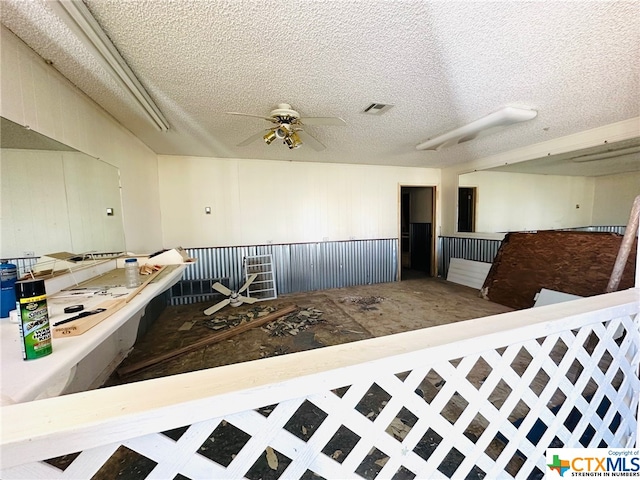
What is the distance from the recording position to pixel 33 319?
0.93 m

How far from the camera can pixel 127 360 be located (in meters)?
2.57

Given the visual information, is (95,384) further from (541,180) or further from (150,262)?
(541,180)

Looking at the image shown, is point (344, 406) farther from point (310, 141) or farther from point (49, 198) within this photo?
point (310, 141)

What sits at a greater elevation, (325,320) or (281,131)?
(281,131)

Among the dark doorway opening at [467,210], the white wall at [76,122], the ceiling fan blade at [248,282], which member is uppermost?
the white wall at [76,122]

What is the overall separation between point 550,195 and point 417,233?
319 centimetres

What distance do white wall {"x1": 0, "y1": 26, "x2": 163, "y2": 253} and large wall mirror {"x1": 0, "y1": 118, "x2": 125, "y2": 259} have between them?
4.0 inches

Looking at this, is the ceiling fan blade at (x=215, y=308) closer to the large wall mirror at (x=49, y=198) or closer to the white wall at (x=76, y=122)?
the white wall at (x=76, y=122)

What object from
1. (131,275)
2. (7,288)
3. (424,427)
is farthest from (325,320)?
(7,288)

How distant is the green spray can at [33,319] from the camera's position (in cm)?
88

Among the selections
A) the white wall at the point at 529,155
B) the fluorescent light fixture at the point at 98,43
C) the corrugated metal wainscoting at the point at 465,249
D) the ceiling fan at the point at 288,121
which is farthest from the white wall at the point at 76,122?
the corrugated metal wainscoting at the point at 465,249

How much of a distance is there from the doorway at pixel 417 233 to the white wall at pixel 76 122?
4836mm

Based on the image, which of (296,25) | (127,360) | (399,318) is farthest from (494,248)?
(127,360)

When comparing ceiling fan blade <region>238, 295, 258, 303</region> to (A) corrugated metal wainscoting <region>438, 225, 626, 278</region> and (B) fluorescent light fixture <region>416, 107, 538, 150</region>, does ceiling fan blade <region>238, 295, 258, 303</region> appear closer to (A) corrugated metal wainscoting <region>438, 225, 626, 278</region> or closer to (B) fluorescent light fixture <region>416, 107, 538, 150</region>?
(B) fluorescent light fixture <region>416, 107, 538, 150</region>
